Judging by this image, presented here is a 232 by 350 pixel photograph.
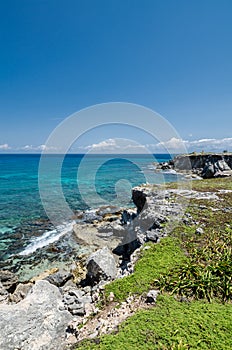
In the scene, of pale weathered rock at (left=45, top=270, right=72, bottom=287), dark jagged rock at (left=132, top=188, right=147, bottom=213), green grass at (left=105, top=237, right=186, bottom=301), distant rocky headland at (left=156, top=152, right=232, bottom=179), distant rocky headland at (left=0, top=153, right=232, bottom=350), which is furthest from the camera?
distant rocky headland at (left=156, top=152, right=232, bottom=179)

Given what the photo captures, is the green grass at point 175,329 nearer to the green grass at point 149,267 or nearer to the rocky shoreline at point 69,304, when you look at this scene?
the rocky shoreline at point 69,304

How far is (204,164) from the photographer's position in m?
59.2

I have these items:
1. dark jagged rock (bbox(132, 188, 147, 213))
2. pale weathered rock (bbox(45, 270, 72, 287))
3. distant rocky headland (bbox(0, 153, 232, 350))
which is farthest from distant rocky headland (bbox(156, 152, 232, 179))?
pale weathered rock (bbox(45, 270, 72, 287))

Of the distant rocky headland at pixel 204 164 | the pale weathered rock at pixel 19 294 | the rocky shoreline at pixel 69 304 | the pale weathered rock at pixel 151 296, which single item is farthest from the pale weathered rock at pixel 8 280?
the distant rocky headland at pixel 204 164

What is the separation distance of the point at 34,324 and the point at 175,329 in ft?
13.1

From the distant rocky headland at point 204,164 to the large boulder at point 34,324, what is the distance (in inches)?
1420

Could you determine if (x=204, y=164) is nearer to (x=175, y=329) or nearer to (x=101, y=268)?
(x=101, y=268)

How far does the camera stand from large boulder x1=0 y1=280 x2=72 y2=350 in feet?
19.5

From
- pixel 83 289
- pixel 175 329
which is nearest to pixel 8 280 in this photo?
pixel 83 289

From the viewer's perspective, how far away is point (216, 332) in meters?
5.30

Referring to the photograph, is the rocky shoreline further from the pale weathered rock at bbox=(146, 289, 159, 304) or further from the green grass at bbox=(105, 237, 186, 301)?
the green grass at bbox=(105, 237, 186, 301)

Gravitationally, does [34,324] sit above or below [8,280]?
above

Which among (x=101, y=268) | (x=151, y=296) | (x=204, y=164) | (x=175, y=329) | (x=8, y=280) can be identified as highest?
(x=204, y=164)

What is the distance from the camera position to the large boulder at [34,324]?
5.95 m
